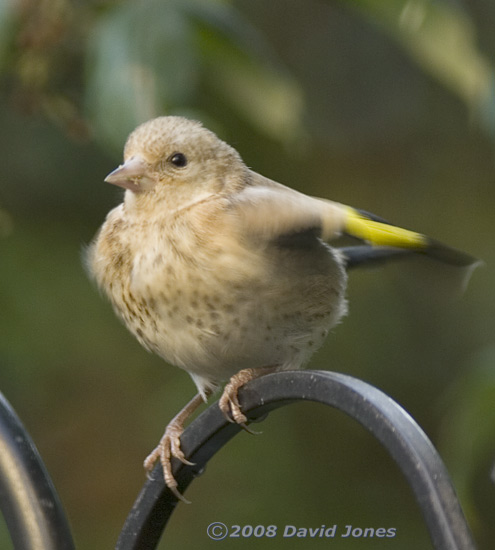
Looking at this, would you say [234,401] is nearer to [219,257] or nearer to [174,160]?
[219,257]

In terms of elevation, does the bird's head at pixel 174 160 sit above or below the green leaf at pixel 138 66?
below

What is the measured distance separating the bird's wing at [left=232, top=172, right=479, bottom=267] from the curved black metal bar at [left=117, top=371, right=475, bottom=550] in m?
0.22

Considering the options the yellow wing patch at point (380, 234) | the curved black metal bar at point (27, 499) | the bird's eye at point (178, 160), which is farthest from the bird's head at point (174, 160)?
the curved black metal bar at point (27, 499)

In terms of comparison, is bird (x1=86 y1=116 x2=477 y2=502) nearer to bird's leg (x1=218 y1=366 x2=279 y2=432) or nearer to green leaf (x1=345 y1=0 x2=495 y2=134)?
bird's leg (x1=218 y1=366 x2=279 y2=432)

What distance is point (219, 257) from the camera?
4.69ft

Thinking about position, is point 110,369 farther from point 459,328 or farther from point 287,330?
point 287,330

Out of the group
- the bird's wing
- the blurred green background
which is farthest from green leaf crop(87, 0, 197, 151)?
the bird's wing

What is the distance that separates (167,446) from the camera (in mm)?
1554

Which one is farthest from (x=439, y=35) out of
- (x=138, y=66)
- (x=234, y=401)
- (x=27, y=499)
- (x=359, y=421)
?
(x=27, y=499)

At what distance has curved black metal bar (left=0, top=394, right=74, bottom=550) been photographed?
1.23m

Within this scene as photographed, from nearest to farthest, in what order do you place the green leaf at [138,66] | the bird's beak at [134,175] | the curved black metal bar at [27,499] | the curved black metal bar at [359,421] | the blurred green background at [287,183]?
the curved black metal bar at [359,421] → the curved black metal bar at [27,499] → the bird's beak at [134,175] → the green leaf at [138,66] → the blurred green background at [287,183]

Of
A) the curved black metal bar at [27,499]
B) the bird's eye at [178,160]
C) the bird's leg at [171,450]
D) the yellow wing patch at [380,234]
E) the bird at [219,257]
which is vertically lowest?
the curved black metal bar at [27,499]

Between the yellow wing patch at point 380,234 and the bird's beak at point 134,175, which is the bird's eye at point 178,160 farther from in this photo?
the yellow wing patch at point 380,234

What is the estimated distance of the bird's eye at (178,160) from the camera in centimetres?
156
